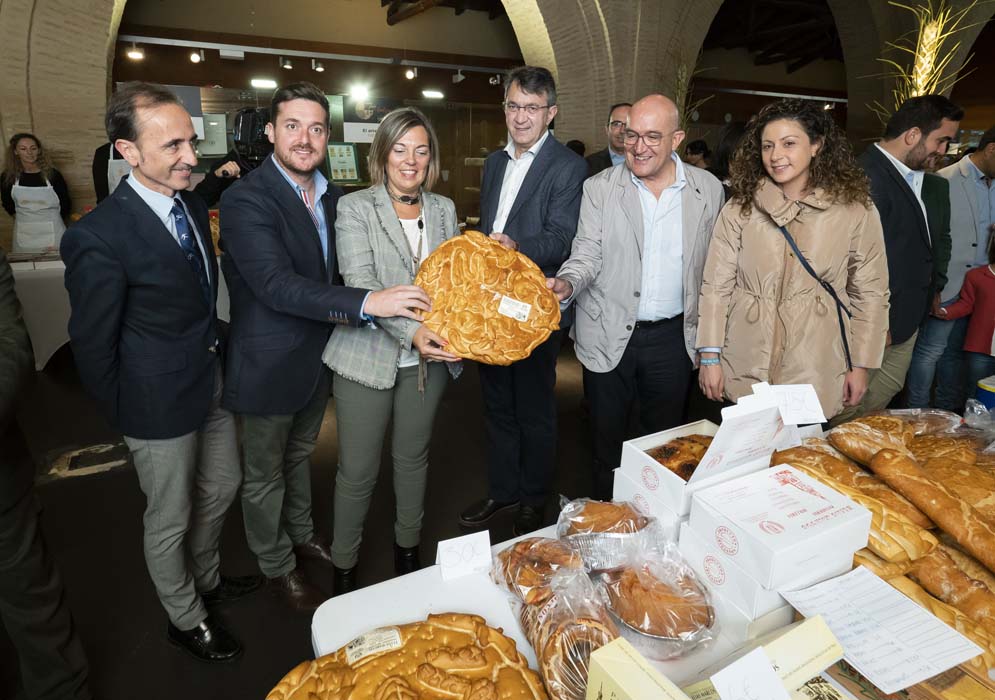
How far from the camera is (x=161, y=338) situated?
64.4 inches

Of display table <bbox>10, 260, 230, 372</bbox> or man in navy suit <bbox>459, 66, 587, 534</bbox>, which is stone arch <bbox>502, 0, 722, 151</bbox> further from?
display table <bbox>10, 260, 230, 372</bbox>

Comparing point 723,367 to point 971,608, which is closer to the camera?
point 971,608

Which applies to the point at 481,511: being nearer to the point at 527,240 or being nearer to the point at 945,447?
the point at 527,240

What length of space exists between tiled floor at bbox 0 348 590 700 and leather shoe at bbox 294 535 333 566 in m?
0.08

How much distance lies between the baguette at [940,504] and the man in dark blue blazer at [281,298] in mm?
1165

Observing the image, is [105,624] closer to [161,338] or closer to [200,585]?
[200,585]

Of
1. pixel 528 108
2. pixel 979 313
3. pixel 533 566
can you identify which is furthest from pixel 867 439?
pixel 979 313

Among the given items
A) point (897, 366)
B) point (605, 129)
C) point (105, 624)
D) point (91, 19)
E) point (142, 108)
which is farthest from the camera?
point (605, 129)

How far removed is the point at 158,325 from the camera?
1.62 meters

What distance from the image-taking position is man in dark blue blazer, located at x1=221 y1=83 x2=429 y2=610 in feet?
5.51

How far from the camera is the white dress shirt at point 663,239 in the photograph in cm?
222

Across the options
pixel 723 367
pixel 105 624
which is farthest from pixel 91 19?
pixel 723 367

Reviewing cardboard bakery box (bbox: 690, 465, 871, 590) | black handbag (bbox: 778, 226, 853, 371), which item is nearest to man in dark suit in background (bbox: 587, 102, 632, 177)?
black handbag (bbox: 778, 226, 853, 371)

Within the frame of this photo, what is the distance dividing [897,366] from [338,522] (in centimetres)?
276
